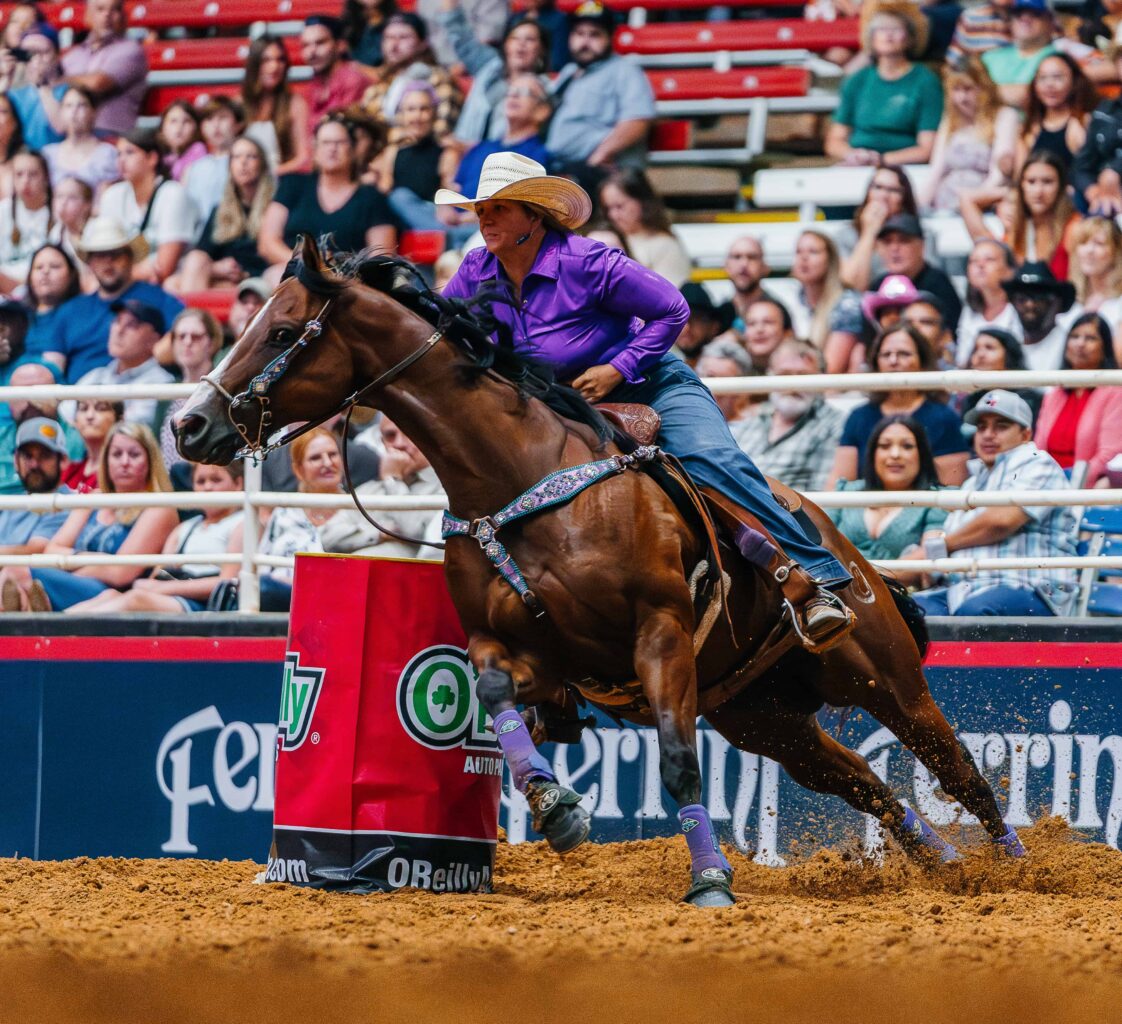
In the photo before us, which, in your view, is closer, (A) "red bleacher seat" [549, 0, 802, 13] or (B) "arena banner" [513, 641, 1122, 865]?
(B) "arena banner" [513, 641, 1122, 865]

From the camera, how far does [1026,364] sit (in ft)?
29.9

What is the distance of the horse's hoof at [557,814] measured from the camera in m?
4.87

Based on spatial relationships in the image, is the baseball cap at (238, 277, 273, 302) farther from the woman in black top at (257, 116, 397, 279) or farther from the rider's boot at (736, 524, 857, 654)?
the rider's boot at (736, 524, 857, 654)

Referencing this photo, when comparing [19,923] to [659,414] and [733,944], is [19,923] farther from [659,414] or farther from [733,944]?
[659,414]

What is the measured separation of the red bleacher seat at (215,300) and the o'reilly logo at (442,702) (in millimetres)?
6574

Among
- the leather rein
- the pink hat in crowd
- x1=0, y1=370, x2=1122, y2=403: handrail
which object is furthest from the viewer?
the pink hat in crowd

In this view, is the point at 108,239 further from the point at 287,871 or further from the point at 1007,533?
the point at 287,871

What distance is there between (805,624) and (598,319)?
1.20 meters

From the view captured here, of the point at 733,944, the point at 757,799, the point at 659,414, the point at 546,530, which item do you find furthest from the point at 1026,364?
the point at 733,944

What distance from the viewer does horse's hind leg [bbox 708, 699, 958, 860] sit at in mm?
6199

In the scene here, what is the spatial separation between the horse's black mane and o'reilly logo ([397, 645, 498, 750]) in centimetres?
90

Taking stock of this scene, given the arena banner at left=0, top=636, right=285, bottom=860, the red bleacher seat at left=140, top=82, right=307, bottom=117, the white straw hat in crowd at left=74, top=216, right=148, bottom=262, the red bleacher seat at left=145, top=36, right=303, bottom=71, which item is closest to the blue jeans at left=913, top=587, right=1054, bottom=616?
the arena banner at left=0, top=636, right=285, bottom=860

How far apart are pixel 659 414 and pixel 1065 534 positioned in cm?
243

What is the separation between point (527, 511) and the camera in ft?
16.8
